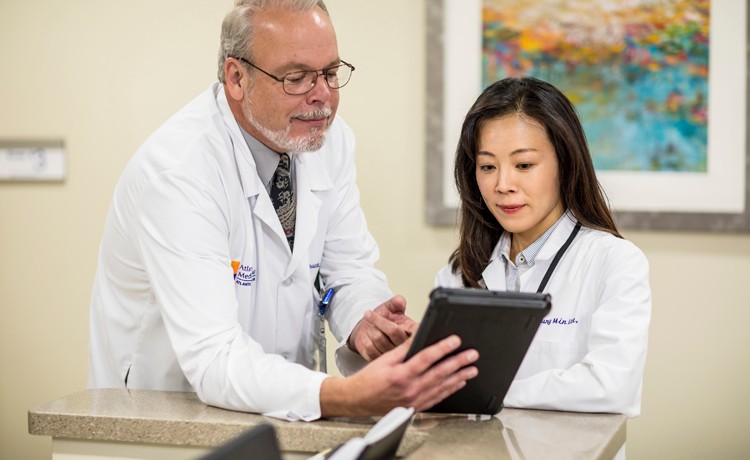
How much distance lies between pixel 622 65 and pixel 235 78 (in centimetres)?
147

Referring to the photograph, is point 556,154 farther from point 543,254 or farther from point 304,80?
point 304,80

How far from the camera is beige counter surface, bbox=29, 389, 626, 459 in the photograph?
1.46 meters

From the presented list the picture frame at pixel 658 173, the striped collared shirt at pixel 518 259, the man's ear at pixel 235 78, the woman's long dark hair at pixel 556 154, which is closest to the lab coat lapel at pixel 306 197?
the man's ear at pixel 235 78

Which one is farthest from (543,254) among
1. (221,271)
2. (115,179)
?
(115,179)

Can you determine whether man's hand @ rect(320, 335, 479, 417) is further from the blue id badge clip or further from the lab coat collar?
the blue id badge clip

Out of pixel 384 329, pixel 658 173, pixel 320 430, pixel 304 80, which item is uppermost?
pixel 304 80

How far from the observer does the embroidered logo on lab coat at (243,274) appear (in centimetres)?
208

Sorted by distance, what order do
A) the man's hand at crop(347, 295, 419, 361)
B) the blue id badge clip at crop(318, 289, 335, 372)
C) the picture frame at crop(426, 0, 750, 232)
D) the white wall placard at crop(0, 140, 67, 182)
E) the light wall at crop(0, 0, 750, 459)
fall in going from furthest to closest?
1. the white wall placard at crop(0, 140, 67, 182)
2. the light wall at crop(0, 0, 750, 459)
3. the picture frame at crop(426, 0, 750, 232)
4. the blue id badge clip at crop(318, 289, 335, 372)
5. the man's hand at crop(347, 295, 419, 361)

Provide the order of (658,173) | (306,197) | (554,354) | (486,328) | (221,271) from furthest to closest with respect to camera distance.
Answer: (658,173)
(306,197)
(554,354)
(221,271)
(486,328)

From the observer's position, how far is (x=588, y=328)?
1.92 m

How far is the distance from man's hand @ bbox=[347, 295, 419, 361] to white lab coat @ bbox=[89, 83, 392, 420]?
20 centimetres

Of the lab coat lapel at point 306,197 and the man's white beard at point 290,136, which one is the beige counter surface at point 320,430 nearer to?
the lab coat lapel at point 306,197

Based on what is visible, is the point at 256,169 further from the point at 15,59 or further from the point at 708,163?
the point at 15,59

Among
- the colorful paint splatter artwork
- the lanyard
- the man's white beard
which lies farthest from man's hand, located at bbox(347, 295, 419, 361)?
the colorful paint splatter artwork
